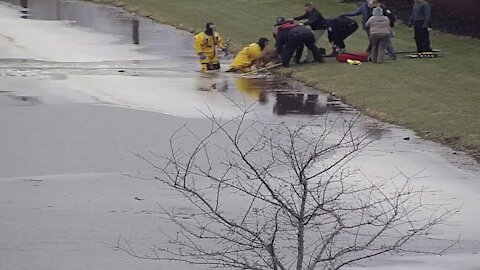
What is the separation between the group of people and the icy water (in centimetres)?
69

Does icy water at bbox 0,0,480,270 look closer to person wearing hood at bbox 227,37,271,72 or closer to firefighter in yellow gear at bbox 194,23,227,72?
firefighter in yellow gear at bbox 194,23,227,72

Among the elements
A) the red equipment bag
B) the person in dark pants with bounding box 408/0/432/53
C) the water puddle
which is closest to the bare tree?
the water puddle

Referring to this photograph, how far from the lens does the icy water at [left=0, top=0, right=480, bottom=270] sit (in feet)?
38.9

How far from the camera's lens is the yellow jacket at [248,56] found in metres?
26.1

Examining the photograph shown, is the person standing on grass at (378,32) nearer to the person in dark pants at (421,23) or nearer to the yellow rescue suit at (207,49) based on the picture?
the person in dark pants at (421,23)

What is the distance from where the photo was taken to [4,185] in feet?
47.6

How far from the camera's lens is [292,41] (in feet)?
84.1

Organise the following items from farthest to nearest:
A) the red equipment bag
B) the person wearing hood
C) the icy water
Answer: the red equipment bag, the person wearing hood, the icy water

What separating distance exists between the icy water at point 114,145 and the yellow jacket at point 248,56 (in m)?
0.53

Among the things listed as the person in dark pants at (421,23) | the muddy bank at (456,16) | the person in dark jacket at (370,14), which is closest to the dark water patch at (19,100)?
the person in dark jacket at (370,14)

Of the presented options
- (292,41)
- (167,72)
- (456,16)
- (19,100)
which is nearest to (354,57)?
(292,41)

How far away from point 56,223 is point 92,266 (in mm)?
1854

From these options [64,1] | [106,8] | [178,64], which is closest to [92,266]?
[178,64]

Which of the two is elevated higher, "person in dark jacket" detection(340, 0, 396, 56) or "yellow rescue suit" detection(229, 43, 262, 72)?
"person in dark jacket" detection(340, 0, 396, 56)
